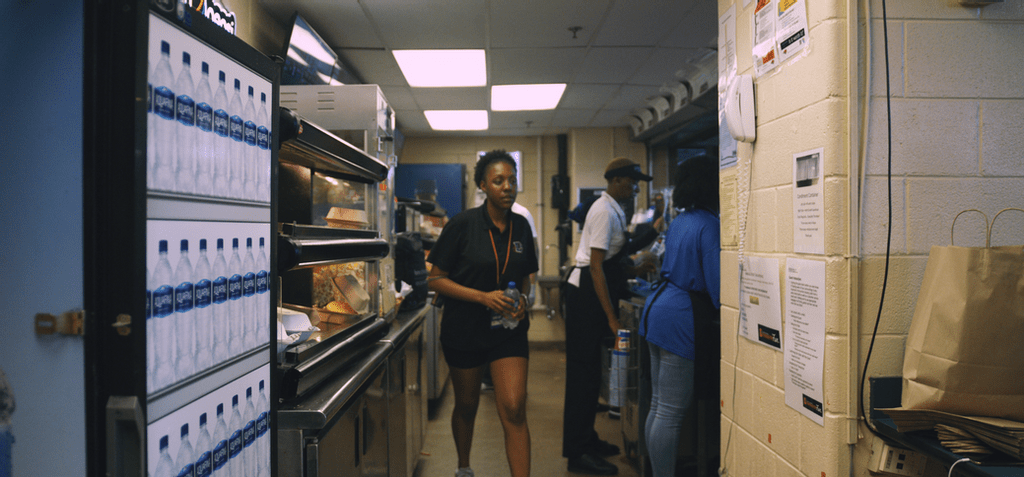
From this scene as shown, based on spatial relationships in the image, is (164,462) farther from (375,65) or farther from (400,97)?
(400,97)

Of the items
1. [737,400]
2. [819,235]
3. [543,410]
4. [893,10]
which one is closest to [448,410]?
[543,410]

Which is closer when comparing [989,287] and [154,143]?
[154,143]

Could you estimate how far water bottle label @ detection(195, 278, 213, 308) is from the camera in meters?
0.96

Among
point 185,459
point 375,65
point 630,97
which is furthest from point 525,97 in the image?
point 185,459

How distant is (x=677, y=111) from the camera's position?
5.03m

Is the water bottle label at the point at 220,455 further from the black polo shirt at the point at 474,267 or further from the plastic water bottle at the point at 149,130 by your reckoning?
the black polo shirt at the point at 474,267

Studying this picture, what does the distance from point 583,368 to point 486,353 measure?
834 millimetres

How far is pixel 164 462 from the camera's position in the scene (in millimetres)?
885

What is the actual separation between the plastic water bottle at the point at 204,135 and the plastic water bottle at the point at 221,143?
1 cm

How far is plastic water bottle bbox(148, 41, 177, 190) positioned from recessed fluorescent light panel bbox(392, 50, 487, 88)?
3.42 meters

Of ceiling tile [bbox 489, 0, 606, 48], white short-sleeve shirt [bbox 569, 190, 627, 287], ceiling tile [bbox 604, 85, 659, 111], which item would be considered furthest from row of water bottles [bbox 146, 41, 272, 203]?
ceiling tile [bbox 604, 85, 659, 111]

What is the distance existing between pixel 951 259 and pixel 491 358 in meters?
1.61

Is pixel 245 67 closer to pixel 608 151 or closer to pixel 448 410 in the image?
pixel 448 410

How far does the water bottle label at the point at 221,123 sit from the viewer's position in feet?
3.32
